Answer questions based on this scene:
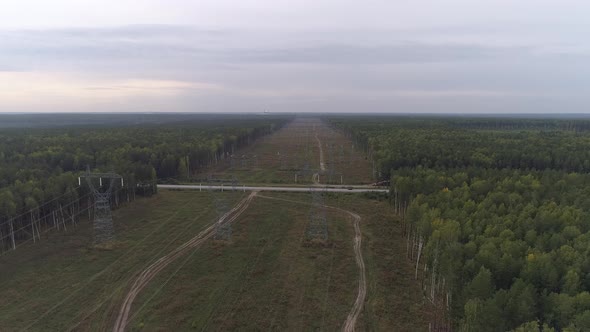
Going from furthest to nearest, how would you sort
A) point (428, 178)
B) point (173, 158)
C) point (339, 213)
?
1. point (173, 158)
2. point (339, 213)
3. point (428, 178)

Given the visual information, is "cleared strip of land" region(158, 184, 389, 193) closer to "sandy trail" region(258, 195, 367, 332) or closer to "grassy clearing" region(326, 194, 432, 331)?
"grassy clearing" region(326, 194, 432, 331)

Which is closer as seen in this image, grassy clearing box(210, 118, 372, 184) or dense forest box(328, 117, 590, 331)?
dense forest box(328, 117, 590, 331)

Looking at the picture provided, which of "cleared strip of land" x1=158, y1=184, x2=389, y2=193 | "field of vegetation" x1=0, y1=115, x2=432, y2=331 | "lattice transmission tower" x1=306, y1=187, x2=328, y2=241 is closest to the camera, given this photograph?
"field of vegetation" x1=0, y1=115, x2=432, y2=331

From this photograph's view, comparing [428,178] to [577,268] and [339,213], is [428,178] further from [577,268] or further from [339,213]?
[577,268]

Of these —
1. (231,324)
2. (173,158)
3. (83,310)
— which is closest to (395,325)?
(231,324)

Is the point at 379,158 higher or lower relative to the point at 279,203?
higher

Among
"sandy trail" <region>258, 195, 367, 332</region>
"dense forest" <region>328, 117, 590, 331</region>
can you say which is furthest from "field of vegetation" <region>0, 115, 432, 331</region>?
"dense forest" <region>328, 117, 590, 331</region>

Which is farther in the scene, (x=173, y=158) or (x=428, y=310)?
(x=173, y=158)

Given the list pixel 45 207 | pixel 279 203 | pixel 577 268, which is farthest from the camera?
pixel 279 203
